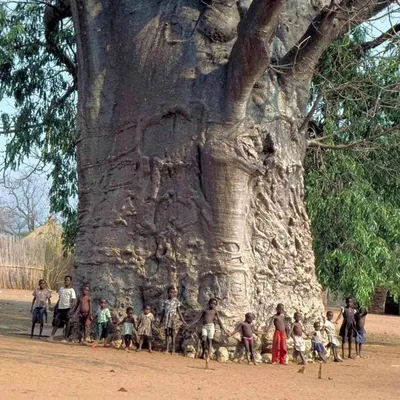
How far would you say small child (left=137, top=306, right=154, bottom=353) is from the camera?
35.5 feet

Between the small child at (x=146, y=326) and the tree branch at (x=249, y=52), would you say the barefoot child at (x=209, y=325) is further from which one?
the tree branch at (x=249, y=52)

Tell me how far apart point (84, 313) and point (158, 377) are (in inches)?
103

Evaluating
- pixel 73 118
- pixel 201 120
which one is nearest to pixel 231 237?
pixel 201 120

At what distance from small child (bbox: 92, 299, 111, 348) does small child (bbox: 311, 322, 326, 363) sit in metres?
2.74

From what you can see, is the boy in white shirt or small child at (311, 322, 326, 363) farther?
the boy in white shirt

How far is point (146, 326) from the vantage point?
35.5ft

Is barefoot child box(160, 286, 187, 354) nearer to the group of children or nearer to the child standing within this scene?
the group of children

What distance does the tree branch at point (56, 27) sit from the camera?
525 inches

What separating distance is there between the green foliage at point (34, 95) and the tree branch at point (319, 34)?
489 cm

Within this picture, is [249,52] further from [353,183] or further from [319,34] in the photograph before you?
[353,183]

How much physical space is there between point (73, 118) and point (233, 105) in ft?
18.4

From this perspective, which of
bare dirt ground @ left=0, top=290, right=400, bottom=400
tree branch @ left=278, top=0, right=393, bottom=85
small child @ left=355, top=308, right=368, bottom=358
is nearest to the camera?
bare dirt ground @ left=0, top=290, right=400, bottom=400

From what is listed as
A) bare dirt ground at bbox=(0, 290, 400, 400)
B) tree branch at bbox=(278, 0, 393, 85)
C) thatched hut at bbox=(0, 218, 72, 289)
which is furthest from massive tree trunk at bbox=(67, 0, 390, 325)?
thatched hut at bbox=(0, 218, 72, 289)

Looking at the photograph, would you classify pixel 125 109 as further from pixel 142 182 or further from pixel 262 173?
pixel 262 173
